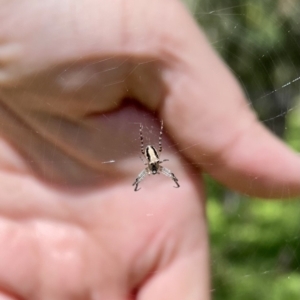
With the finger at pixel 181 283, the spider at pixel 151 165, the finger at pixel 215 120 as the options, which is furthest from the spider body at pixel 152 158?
the finger at pixel 181 283

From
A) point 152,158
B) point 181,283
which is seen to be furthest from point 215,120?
point 181,283

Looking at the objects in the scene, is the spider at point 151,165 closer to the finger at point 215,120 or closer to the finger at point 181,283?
the finger at point 215,120

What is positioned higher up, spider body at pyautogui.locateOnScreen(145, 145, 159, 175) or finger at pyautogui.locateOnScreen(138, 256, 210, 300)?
spider body at pyautogui.locateOnScreen(145, 145, 159, 175)

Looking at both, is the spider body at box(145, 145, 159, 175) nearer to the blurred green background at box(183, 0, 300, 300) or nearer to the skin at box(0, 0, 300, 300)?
the skin at box(0, 0, 300, 300)

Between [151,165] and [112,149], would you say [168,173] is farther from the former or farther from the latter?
[112,149]

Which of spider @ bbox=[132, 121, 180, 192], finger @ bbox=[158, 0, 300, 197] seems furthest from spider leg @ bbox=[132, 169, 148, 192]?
finger @ bbox=[158, 0, 300, 197]

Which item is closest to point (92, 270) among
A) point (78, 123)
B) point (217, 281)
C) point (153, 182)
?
point (153, 182)
